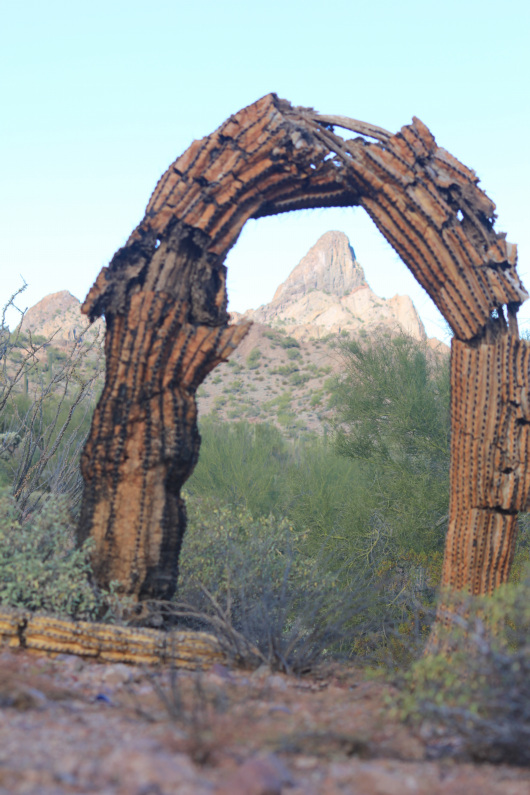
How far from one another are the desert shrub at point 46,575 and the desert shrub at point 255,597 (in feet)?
2.17

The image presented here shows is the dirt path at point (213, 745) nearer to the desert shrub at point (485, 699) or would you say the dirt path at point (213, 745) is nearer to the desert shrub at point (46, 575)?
the desert shrub at point (485, 699)

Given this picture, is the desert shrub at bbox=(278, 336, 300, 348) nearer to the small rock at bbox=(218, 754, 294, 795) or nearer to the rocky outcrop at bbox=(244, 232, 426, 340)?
the rocky outcrop at bbox=(244, 232, 426, 340)

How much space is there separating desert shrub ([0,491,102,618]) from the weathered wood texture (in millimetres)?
206

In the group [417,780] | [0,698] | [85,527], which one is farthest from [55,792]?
[85,527]

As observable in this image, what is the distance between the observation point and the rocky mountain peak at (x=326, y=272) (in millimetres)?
119875

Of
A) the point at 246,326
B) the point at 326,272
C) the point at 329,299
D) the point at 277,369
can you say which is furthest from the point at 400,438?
the point at 326,272

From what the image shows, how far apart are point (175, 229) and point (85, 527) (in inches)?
86.8

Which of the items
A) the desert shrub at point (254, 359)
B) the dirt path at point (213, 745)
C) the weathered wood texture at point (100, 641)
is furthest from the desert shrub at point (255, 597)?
the desert shrub at point (254, 359)

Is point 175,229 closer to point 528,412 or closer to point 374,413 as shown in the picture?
point 528,412

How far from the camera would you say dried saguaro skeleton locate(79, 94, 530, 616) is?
13.4ft

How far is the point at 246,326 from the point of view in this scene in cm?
443

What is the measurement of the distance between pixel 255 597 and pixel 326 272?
124393 millimetres

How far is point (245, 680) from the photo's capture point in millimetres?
3643

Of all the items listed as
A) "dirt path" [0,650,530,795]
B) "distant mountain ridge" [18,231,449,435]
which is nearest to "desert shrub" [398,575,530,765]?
"dirt path" [0,650,530,795]
